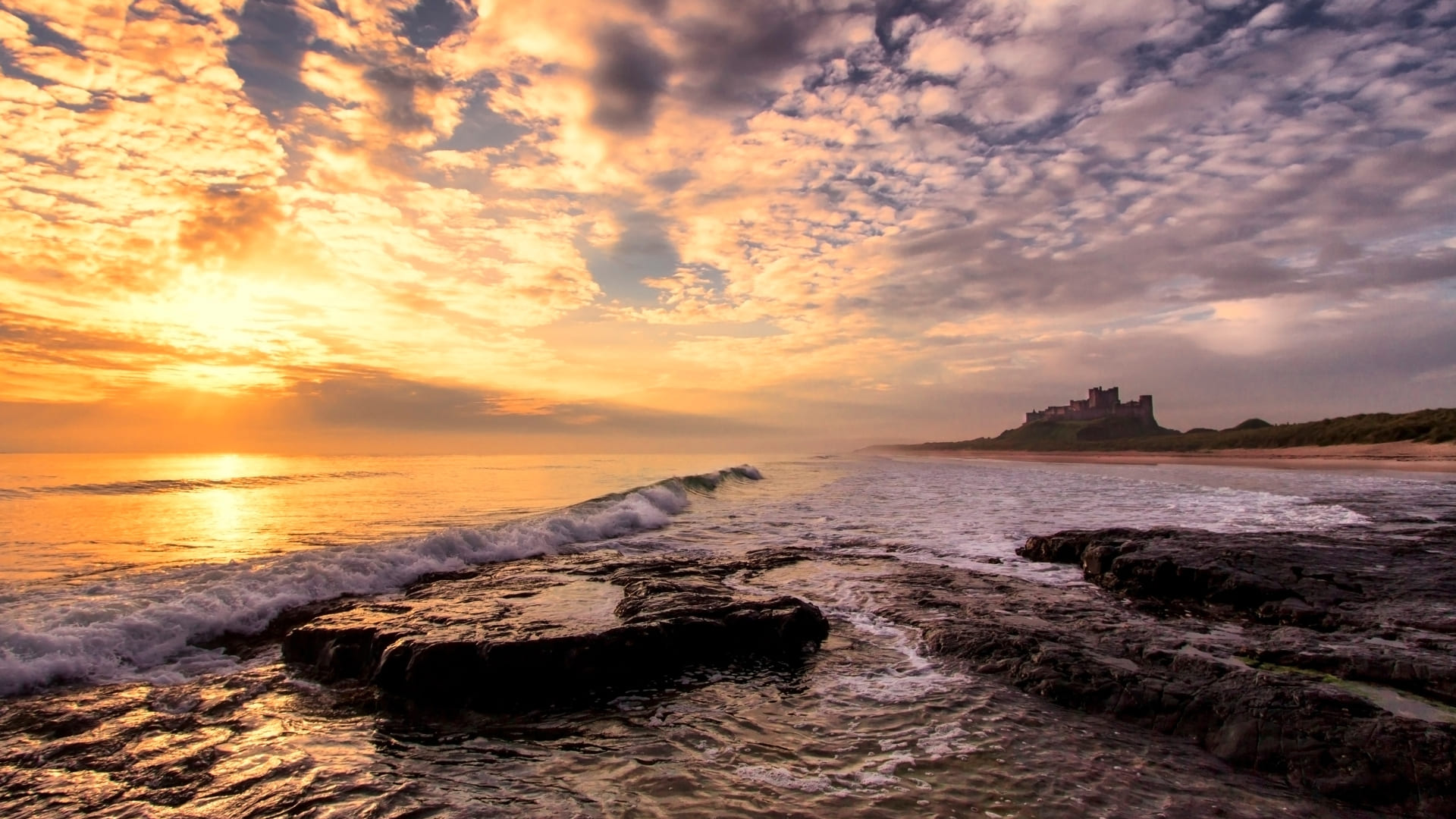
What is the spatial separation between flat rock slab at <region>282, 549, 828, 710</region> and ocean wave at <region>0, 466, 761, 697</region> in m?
1.56

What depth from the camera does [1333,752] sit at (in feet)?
15.9

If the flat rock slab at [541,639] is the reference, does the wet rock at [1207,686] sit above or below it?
below

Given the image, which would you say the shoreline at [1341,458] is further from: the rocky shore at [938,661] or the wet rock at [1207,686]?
the wet rock at [1207,686]

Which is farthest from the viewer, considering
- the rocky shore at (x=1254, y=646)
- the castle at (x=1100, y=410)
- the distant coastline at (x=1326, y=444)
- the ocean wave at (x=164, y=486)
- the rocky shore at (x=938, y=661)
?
the castle at (x=1100, y=410)

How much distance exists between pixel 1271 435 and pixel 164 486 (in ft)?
331

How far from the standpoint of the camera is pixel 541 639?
7.06 meters

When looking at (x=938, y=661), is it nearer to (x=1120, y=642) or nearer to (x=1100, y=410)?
(x=1120, y=642)

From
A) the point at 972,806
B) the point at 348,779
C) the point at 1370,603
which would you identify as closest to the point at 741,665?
the point at 972,806

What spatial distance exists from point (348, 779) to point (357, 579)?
795cm

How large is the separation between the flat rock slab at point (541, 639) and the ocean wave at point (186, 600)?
1.56m

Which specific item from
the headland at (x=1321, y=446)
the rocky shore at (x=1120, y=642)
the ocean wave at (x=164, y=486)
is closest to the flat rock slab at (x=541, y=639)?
the rocky shore at (x=1120, y=642)

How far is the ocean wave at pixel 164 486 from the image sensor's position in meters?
32.5

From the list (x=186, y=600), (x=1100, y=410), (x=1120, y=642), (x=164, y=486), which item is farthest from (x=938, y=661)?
(x=1100, y=410)

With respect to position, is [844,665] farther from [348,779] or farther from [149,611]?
[149,611]
